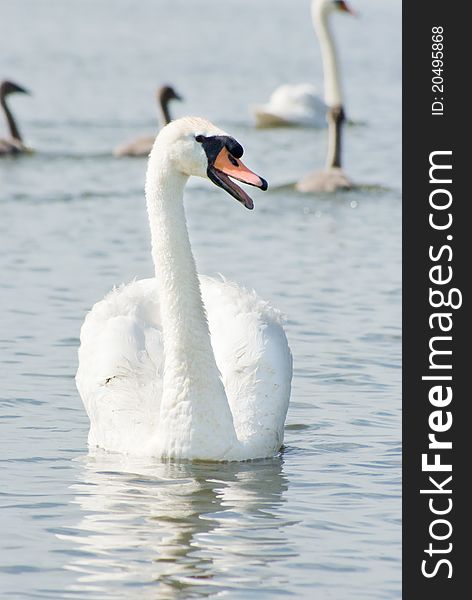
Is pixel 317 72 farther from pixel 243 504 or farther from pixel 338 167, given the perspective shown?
pixel 243 504

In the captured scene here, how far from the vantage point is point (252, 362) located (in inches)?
367

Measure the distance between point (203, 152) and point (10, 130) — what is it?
15942 mm

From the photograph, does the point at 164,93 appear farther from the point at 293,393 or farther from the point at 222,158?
the point at 222,158

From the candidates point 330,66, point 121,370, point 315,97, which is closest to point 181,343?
point 121,370

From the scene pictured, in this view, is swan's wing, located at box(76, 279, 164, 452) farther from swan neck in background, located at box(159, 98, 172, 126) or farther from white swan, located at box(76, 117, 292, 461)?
swan neck in background, located at box(159, 98, 172, 126)

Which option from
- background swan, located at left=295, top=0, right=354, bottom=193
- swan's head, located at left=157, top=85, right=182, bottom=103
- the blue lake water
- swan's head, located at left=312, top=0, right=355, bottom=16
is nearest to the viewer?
the blue lake water

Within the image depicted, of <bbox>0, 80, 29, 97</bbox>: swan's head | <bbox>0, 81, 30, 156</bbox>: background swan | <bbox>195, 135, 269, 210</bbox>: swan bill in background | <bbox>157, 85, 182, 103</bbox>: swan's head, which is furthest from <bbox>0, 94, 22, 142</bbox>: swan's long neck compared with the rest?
<bbox>195, 135, 269, 210</bbox>: swan bill in background

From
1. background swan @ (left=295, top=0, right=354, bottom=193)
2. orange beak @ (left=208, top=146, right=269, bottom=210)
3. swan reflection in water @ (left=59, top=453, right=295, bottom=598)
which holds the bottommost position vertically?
swan reflection in water @ (left=59, top=453, right=295, bottom=598)

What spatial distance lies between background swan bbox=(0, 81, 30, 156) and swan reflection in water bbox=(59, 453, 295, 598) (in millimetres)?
14028

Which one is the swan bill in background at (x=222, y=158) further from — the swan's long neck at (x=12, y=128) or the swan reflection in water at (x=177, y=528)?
the swan's long neck at (x=12, y=128)

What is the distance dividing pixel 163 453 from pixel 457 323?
5.36ft

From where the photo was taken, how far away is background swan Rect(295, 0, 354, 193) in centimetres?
1975

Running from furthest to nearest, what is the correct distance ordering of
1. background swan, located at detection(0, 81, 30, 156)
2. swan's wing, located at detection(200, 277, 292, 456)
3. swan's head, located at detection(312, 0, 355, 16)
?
swan's head, located at detection(312, 0, 355, 16), background swan, located at detection(0, 81, 30, 156), swan's wing, located at detection(200, 277, 292, 456)

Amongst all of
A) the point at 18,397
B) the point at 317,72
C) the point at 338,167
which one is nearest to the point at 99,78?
the point at 317,72
